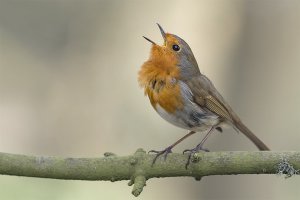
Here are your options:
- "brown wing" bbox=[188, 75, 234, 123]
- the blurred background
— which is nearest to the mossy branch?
"brown wing" bbox=[188, 75, 234, 123]

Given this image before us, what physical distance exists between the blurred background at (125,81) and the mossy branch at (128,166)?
3244 mm

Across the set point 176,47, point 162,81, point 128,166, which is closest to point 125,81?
point 176,47

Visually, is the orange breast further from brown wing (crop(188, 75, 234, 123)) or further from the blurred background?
the blurred background

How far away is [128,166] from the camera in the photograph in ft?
12.2

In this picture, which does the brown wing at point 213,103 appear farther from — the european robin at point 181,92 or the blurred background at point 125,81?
the blurred background at point 125,81

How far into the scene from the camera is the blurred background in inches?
286

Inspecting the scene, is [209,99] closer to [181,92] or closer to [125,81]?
[181,92]

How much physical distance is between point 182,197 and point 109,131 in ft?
5.04

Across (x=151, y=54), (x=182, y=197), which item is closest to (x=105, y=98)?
(x=182, y=197)

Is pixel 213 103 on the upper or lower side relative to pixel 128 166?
upper

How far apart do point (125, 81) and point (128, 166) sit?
17.6 feet

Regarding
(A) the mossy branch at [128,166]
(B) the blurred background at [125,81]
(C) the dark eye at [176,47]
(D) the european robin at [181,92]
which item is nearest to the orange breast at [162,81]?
(D) the european robin at [181,92]

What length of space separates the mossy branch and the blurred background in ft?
10.6

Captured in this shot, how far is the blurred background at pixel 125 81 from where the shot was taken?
286 inches
